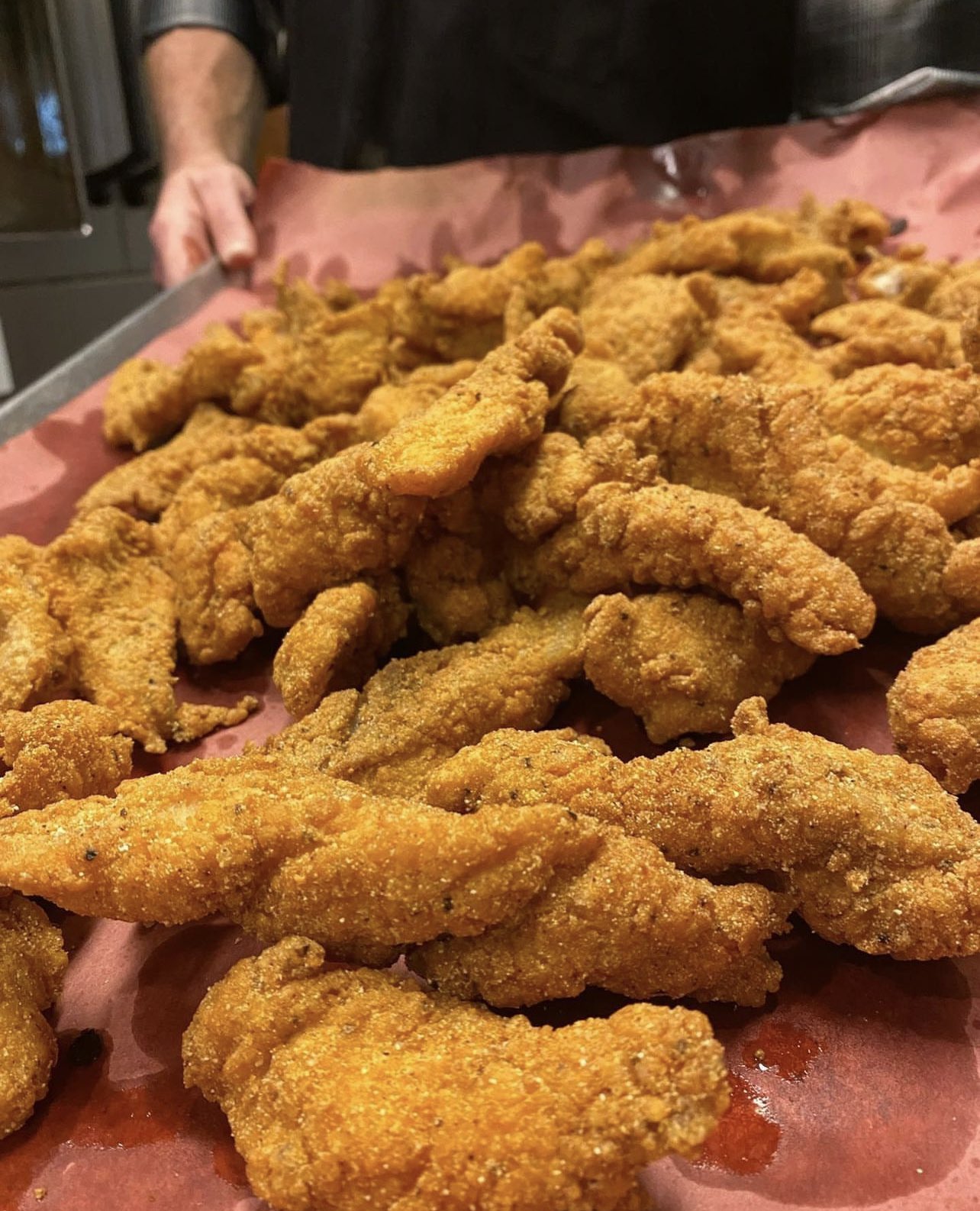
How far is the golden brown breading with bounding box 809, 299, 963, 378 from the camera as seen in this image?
2.17 meters

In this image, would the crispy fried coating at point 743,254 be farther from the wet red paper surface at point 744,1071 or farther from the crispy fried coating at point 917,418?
the wet red paper surface at point 744,1071

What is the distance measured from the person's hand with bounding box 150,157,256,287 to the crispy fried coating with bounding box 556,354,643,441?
183cm

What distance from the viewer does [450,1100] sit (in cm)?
104

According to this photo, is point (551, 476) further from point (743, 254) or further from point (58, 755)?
point (743, 254)

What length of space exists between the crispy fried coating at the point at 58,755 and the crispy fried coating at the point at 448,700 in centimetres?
27

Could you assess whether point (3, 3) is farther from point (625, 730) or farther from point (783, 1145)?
point (783, 1145)

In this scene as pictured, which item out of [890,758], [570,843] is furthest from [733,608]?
[570,843]

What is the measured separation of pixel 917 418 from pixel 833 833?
1.01 m

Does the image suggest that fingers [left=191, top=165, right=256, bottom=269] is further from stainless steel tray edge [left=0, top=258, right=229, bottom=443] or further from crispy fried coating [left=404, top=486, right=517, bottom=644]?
crispy fried coating [left=404, top=486, right=517, bottom=644]

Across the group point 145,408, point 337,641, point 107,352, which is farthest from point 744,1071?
point 107,352

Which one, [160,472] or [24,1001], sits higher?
[160,472]

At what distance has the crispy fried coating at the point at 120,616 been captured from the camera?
1.76 m

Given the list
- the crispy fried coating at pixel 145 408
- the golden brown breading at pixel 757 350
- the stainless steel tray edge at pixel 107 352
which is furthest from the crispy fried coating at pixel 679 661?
the stainless steel tray edge at pixel 107 352

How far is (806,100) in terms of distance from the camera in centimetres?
378
